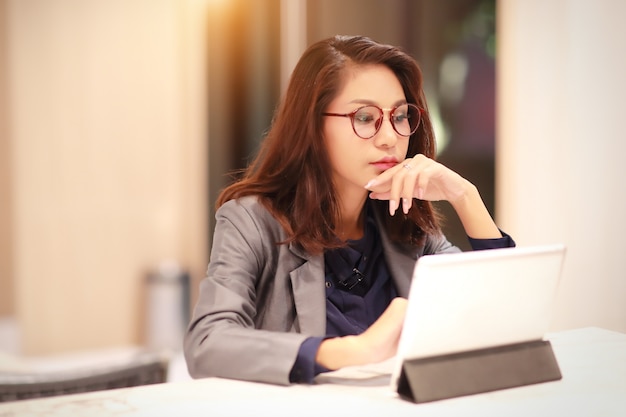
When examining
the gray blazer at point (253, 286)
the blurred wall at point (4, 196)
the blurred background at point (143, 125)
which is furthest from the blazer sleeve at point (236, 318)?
the blurred wall at point (4, 196)

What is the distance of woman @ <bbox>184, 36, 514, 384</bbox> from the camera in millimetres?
1439

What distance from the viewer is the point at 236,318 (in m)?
1.32

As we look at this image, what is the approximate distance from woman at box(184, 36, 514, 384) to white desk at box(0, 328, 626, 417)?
213 millimetres

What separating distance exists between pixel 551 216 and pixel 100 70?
303 centimetres

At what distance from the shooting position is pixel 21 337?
4730 millimetres

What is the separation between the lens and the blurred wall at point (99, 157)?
15.2 feet

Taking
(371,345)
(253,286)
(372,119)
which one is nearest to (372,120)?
(372,119)

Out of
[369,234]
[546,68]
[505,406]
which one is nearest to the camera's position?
[505,406]

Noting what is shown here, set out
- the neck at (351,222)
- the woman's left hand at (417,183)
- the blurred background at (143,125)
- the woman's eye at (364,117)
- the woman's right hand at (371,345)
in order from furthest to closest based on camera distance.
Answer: the blurred background at (143,125)
the neck at (351,222)
the woman's eye at (364,117)
the woman's left hand at (417,183)
the woman's right hand at (371,345)

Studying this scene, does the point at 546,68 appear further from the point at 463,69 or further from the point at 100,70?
the point at 100,70

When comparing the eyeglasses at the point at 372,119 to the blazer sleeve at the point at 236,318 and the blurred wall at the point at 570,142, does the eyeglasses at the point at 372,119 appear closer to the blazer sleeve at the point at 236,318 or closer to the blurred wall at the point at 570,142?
the blazer sleeve at the point at 236,318

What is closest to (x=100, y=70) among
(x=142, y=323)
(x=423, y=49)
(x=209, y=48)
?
(x=209, y=48)

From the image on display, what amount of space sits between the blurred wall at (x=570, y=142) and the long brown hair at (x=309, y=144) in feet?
4.53

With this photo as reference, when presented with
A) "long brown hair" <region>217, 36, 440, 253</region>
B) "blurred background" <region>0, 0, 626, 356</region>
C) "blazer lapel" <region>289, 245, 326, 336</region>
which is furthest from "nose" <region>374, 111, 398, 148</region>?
"blurred background" <region>0, 0, 626, 356</region>
